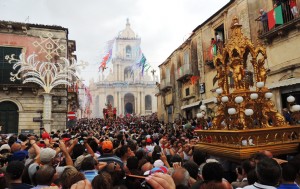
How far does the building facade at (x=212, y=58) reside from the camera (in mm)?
11805

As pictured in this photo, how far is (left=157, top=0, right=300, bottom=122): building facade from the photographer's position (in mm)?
11805

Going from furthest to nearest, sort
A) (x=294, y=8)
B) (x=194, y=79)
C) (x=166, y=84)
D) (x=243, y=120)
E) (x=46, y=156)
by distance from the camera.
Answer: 1. (x=166, y=84)
2. (x=194, y=79)
3. (x=294, y=8)
4. (x=243, y=120)
5. (x=46, y=156)

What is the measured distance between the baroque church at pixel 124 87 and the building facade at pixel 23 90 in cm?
4060

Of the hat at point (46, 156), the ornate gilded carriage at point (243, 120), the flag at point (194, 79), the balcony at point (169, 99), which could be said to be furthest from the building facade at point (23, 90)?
the hat at point (46, 156)

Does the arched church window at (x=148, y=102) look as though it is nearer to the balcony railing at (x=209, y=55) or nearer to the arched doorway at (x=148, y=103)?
the arched doorway at (x=148, y=103)

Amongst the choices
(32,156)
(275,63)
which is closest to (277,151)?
(32,156)

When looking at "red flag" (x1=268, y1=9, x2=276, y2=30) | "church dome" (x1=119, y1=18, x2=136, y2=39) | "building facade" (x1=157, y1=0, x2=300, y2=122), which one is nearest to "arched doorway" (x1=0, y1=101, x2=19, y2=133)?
"building facade" (x1=157, y1=0, x2=300, y2=122)

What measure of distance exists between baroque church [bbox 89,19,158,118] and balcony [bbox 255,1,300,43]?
4671 centimetres

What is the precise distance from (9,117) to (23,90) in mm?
2285

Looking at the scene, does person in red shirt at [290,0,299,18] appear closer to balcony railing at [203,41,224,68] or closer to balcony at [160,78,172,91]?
balcony railing at [203,41,224,68]

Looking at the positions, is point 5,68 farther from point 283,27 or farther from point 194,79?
point 283,27

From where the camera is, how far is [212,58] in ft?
58.7

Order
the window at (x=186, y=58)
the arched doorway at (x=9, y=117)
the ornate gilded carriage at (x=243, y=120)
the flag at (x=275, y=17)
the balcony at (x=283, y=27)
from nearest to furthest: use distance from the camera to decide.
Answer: the ornate gilded carriage at (x=243, y=120), the balcony at (x=283, y=27), the flag at (x=275, y=17), the arched doorway at (x=9, y=117), the window at (x=186, y=58)

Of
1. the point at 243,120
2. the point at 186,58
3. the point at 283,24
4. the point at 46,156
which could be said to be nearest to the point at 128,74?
the point at 186,58
